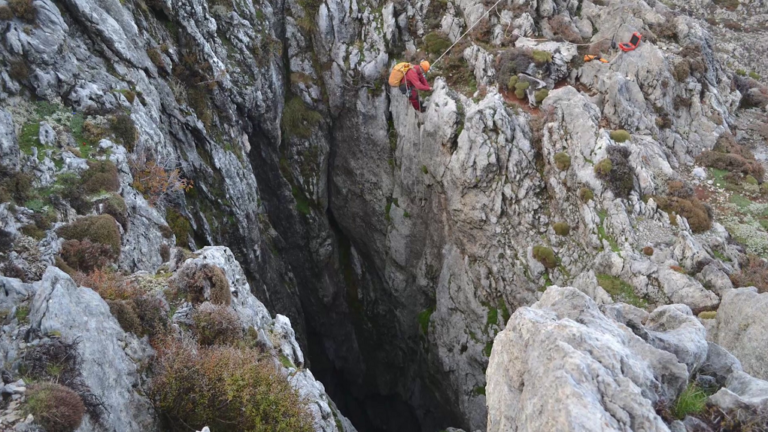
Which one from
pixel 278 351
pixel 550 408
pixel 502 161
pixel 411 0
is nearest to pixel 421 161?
pixel 502 161

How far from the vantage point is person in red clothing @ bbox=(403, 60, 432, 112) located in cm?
3027

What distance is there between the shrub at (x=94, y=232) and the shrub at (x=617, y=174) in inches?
873

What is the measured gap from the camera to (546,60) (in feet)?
98.1

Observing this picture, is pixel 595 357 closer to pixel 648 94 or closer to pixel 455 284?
pixel 455 284

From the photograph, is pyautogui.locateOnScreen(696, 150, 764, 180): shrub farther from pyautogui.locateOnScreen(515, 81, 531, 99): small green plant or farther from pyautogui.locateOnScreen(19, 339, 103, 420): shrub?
pyautogui.locateOnScreen(19, 339, 103, 420): shrub

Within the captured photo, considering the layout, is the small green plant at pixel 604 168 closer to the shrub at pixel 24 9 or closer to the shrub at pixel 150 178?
the shrub at pixel 150 178

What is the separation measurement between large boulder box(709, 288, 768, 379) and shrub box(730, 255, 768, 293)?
6.57m

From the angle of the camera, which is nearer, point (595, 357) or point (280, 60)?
point (595, 357)

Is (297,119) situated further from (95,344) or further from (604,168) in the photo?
(95,344)

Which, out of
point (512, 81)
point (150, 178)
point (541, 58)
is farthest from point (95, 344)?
point (541, 58)

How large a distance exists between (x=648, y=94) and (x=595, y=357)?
26.4 meters

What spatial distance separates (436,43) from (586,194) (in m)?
16.4

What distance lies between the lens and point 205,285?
1480 centimetres

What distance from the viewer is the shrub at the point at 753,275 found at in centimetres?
2058
